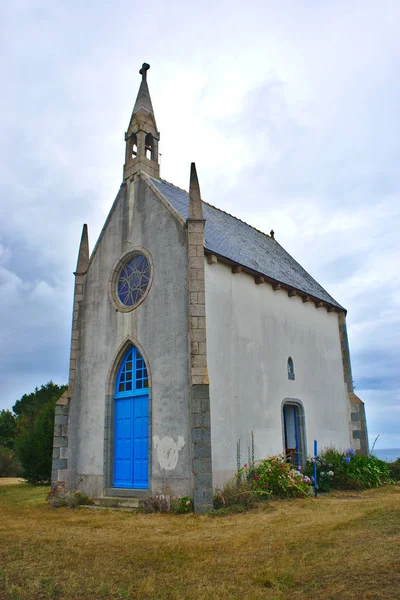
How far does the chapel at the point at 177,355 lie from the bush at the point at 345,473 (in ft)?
3.33

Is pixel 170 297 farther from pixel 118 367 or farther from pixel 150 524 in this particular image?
pixel 150 524

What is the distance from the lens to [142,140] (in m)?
15.8

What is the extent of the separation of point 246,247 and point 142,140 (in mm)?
4828

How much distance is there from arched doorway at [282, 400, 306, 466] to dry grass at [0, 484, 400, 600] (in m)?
5.41

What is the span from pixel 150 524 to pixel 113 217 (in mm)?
9310

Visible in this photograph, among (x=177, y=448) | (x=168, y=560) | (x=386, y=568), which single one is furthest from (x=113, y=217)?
(x=386, y=568)

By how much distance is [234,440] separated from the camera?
12.3 metres

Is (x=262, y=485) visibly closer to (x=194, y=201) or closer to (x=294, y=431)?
(x=294, y=431)

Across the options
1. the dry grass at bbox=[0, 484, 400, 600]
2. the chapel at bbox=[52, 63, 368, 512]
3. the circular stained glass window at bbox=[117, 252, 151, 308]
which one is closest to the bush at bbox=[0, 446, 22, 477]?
the chapel at bbox=[52, 63, 368, 512]

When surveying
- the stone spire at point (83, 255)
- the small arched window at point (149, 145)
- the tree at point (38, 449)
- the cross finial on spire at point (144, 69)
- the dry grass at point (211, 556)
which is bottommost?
the dry grass at point (211, 556)

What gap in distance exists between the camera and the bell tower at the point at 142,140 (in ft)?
50.9

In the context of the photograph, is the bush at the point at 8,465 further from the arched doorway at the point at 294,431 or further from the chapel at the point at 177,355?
the arched doorway at the point at 294,431

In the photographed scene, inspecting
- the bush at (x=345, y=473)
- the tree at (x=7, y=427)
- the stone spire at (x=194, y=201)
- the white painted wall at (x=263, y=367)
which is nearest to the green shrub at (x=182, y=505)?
the white painted wall at (x=263, y=367)

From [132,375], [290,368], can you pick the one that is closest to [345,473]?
[290,368]
